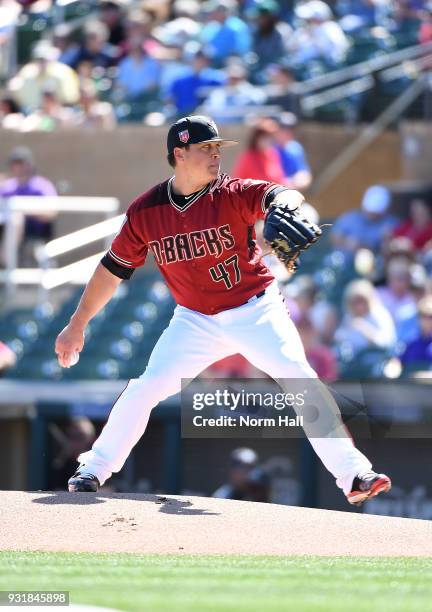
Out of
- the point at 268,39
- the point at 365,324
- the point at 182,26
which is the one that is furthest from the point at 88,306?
the point at 182,26

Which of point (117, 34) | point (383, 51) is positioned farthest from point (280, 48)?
point (117, 34)

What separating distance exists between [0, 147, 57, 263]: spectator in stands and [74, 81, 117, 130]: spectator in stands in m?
1.12

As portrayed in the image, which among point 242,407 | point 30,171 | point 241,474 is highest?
point 30,171

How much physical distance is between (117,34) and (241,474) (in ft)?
24.2

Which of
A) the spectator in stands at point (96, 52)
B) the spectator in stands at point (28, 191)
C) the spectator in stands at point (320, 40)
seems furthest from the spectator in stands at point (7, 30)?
the spectator in stands at point (320, 40)

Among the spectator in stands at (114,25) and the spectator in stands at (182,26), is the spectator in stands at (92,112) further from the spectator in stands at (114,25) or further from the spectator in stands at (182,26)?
the spectator in stands at (114,25)

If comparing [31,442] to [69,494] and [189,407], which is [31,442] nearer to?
[189,407]

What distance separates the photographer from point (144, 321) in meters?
11.0

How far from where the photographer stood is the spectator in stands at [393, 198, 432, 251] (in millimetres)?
11289

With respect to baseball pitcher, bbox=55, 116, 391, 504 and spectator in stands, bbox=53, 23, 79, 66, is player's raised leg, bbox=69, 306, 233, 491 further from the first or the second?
spectator in stands, bbox=53, 23, 79, 66

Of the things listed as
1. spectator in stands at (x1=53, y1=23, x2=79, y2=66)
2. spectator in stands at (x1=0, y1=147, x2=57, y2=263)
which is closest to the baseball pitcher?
spectator in stands at (x1=0, y1=147, x2=57, y2=263)

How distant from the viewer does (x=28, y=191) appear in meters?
12.0

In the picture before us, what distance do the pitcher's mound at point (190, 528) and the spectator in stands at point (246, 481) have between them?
2578 millimetres

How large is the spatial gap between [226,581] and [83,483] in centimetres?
172
